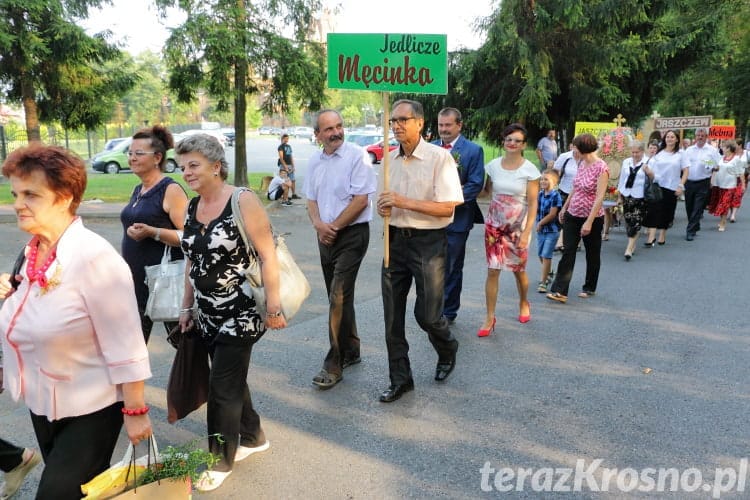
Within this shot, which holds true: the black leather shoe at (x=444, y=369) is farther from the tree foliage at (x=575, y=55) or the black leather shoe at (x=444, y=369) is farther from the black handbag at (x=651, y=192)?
the tree foliage at (x=575, y=55)

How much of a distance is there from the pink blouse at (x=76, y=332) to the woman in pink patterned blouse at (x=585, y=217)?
5409 millimetres

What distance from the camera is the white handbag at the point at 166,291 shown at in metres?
3.51

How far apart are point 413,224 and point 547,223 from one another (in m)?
3.34

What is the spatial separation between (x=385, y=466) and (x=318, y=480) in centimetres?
39

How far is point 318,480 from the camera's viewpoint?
10.9ft

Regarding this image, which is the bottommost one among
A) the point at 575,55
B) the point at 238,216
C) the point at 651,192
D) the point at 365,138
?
the point at 651,192

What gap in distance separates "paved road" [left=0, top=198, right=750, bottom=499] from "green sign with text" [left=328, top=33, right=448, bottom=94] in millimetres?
2152

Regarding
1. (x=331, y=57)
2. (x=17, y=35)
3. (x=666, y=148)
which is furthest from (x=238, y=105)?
(x=331, y=57)

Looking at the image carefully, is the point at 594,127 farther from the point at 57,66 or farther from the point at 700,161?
the point at 57,66

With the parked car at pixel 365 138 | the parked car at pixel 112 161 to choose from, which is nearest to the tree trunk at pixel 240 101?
the parked car at pixel 112 161

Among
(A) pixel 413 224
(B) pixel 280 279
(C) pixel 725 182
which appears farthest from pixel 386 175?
(C) pixel 725 182

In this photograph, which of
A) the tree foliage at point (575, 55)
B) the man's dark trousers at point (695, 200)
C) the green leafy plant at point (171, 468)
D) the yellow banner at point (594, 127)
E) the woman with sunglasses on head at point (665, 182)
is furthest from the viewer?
the tree foliage at point (575, 55)

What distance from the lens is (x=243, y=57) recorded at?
50.3 feet

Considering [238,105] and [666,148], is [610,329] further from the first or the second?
[238,105]
